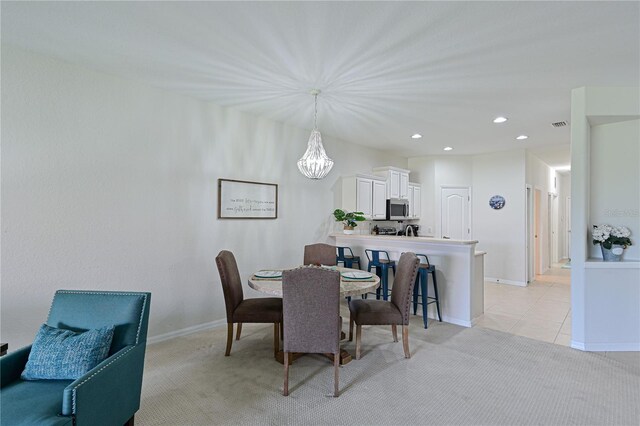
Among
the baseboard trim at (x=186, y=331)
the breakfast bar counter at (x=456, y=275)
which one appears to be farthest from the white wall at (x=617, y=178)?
the baseboard trim at (x=186, y=331)

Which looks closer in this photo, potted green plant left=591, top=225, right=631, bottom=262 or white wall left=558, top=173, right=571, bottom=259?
potted green plant left=591, top=225, right=631, bottom=262

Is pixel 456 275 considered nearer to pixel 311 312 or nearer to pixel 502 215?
pixel 311 312

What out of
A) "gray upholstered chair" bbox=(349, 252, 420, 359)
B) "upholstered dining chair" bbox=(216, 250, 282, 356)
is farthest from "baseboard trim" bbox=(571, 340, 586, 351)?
"upholstered dining chair" bbox=(216, 250, 282, 356)

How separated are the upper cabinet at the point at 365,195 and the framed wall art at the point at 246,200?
1482 mm

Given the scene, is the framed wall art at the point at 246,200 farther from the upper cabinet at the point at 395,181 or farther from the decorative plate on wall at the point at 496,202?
the decorative plate on wall at the point at 496,202

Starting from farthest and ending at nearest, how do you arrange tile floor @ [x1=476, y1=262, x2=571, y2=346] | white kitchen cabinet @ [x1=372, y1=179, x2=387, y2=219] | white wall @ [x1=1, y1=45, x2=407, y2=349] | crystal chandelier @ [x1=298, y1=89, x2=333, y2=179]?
white kitchen cabinet @ [x1=372, y1=179, x2=387, y2=219] → tile floor @ [x1=476, y1=262, x2=571, y2=346] → crystal chandelier @ [x1=298, y1=89, x2=333, y2=179] → white wall @ [x1=1, y1=45, x2=407, y2=349]

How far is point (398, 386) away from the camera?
8.33ft

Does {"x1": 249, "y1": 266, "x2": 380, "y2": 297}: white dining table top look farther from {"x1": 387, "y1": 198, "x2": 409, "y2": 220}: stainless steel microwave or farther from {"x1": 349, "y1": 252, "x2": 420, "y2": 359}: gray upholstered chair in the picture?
{"x1": 387, "y1": 198, "x2": 409, "y2": 220}: stainless steel microwave

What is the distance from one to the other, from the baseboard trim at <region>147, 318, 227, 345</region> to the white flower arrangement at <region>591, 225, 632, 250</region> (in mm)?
4256

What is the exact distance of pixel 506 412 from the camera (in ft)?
7.22

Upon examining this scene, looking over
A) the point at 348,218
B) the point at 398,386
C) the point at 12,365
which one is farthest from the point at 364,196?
the point at 12,365

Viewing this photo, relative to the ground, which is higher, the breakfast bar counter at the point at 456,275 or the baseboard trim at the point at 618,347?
the breakfast bar counter at the point at 456,275

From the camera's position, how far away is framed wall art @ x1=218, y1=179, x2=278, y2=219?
157 inches

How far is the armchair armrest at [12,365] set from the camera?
1.68 metres
